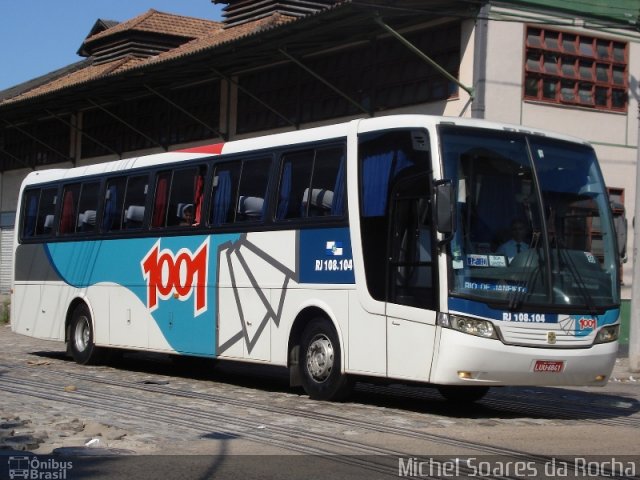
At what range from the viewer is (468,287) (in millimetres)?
11984

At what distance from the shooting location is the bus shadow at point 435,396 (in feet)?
44.5

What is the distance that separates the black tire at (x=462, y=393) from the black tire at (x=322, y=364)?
148 centimetres

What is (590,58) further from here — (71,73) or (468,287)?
(71,73)

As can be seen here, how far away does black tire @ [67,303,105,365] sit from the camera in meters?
19.4

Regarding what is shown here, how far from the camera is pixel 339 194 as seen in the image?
541 inches

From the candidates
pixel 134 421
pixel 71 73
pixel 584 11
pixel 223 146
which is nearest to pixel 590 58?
pixel 584 11

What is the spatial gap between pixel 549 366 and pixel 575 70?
13574mm

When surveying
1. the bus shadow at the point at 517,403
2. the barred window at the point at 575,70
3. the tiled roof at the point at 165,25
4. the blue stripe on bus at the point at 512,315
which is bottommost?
the bus shadow at the point at 517,403

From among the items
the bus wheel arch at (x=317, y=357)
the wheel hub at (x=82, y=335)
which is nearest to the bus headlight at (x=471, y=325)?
the bus wheel arch at (x=317, y=357)

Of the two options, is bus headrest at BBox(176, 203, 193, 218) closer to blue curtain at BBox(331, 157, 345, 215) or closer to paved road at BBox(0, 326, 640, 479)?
paved road at BBox(0, 326, 640, 479)

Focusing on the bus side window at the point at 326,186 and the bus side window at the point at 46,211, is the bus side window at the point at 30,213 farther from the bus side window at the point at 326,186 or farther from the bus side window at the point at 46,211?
the bus side window at the point at 326,186

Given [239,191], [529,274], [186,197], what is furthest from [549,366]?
[186,197]

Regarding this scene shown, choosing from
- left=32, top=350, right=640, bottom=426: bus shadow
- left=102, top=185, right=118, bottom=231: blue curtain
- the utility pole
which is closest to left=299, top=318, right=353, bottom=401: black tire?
left=32, top=350, right=640, bottom=426: bus shadow

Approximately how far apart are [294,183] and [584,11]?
12.1 meters
